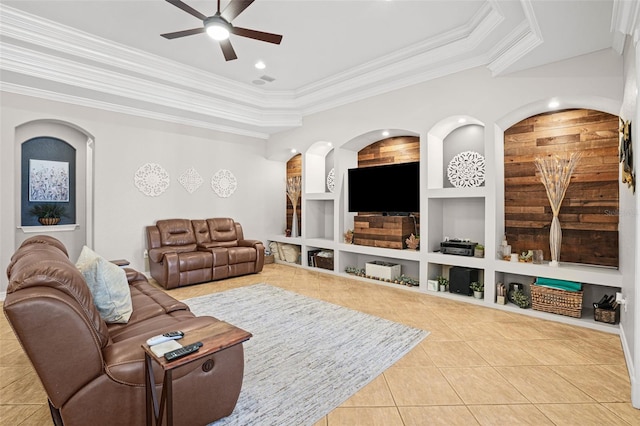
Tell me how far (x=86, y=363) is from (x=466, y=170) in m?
4.82

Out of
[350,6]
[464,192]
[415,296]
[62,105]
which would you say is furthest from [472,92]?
[62,105]

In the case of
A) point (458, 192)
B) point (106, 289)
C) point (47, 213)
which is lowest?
point (106, 289)

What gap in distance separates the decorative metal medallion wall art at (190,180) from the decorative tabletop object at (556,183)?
18.3 ft

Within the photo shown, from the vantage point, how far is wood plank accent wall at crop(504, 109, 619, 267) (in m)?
3.73

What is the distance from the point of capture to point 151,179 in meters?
5.81

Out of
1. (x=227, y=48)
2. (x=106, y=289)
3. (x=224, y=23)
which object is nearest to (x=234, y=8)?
(x=224, y=23)

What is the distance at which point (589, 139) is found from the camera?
3.85 metres

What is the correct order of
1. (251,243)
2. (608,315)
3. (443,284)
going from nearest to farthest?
(608,315) → (443,284) → (251,243)

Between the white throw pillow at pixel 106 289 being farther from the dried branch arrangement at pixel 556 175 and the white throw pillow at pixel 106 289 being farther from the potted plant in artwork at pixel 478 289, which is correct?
the dried branch arrangement at pixel 556 175

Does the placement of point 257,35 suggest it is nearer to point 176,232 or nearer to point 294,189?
point 176,232

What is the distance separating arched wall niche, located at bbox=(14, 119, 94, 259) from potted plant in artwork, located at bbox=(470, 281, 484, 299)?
19.1 ft

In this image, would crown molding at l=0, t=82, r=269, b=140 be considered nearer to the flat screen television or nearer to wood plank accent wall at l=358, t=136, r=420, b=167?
wood plank accent wall at l=358, t=136, r=420, b=167

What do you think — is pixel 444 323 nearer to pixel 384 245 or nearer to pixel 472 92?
pixel 384 245

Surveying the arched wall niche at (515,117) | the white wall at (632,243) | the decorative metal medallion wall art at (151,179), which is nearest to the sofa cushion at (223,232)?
the decorative metal medallion wall art at (151,179)
